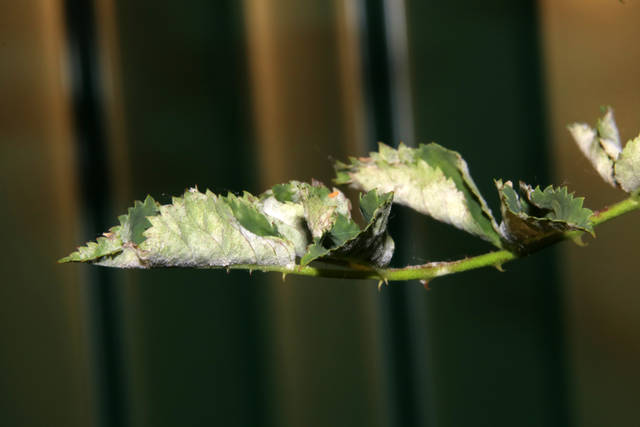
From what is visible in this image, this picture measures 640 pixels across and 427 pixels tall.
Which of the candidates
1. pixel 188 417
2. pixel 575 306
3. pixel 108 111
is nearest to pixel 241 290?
pixel 188 417

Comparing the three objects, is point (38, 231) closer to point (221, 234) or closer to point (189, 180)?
point (189, 180)

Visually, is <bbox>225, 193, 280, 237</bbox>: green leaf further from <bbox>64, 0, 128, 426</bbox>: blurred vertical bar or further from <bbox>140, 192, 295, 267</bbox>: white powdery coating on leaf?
<bbox>64, 0, 128, 426</bbox>: blurred vertical bar

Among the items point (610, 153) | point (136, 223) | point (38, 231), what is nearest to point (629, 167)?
point (610, 153)

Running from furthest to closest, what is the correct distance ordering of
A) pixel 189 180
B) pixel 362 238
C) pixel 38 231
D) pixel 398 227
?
pixel 398 227, pixel 189 180, pixel 38 231, pixel 362 238

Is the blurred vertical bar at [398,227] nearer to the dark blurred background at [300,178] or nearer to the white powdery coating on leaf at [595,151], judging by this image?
the dark blurred background at [300,178]

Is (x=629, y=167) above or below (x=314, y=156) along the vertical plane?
below

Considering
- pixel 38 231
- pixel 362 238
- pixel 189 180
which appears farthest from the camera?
pixel 189 180
